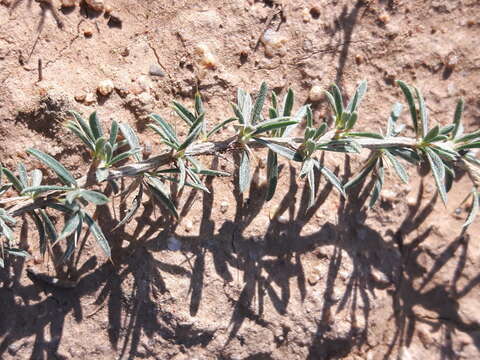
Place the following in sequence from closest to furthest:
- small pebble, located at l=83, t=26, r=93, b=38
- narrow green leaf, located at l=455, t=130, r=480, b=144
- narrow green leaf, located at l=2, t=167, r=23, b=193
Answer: narrow green leaf, located at l=2, t=167, r=23, b=193 → narrow green leaf, located at l=455, t=130, r=480, b=144 → small pebble, located at l=83, t=26, r=93, b=38

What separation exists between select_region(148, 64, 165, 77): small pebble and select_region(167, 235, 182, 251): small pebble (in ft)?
3.14

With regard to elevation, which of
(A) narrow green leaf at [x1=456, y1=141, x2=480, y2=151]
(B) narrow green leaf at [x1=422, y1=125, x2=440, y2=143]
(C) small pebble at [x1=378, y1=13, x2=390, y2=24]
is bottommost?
(B) narrow green leaf at [x1=422, y1=125, x2=440, y2=143]

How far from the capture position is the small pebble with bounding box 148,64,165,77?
277 cm

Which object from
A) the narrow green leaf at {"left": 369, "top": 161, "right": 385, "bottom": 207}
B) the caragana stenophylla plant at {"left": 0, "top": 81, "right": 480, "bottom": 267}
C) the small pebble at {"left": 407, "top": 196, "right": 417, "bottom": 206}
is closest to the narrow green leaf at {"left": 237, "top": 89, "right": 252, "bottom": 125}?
the caragana stenophylla plant at {"left": 0, "top": 81, "right": 480, "bottom": 267}

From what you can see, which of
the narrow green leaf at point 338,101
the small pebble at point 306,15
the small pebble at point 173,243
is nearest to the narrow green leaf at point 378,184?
the narrow green leaf at point 338,101

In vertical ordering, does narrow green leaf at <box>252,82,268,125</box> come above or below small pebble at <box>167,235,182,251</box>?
above

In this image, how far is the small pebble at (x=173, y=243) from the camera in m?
2.67

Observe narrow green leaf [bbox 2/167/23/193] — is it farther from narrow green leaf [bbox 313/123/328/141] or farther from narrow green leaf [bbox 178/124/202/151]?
narrow green leaf [bbox 313/123/328/141]

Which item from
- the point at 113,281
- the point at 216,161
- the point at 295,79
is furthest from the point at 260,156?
the point at 113,281

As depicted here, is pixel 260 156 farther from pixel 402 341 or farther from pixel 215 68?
pixel 402 341

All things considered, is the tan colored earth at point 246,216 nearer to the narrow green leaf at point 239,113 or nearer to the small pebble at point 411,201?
the small pebble at point 411,201

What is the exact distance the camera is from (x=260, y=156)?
112 inches

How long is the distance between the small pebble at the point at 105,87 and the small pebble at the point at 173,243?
898 millimetres

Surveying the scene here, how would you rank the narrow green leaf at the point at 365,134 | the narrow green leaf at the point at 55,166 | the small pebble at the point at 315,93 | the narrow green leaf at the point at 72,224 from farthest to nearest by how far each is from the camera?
the small pebble at the point at 315,93 → the narrow green leaf at the point at 365,134 → the narrow green leaf at the point at 55,166 → the narrow green leaf at the point at 72,224
